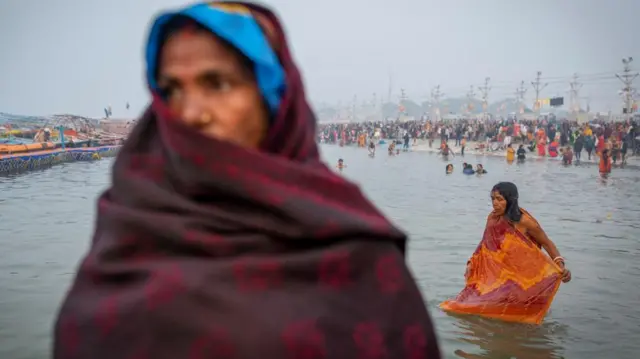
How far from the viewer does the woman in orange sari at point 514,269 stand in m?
6.05

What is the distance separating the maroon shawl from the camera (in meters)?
1.13

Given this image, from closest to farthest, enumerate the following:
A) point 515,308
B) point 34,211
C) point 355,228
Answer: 1. point 355,228
2. point 515,308
3. point 34,211

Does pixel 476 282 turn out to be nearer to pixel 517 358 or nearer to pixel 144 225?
pixel 517 358

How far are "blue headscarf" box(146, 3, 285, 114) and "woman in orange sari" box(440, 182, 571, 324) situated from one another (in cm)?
517

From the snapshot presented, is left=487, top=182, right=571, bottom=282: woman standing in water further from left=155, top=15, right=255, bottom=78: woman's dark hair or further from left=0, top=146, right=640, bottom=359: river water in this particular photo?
left=155, top=15, right=255, bottom=78: woman's dark hair

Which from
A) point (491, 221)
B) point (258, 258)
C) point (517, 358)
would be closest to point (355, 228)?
point (258, 258)

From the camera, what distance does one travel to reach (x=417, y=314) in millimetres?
1314

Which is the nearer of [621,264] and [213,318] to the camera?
[213,318]

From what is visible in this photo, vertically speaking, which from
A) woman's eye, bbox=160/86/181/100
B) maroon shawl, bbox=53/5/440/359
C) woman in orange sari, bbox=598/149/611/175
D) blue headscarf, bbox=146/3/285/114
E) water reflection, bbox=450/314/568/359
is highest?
blue headscarf, bbox=146/3/285/114

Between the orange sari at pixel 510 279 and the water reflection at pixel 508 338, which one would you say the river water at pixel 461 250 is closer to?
the water reflection at pixel 508 338

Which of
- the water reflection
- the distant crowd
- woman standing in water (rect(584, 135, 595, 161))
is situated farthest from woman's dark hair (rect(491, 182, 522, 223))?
woman standing in water (rect(584, 135, 595, 161))

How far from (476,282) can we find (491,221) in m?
0.62

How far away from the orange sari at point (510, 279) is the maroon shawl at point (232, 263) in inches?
201

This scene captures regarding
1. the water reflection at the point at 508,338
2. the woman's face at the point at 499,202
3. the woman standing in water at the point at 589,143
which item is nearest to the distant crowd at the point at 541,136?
the woman standing in water at the point at 589,143
